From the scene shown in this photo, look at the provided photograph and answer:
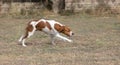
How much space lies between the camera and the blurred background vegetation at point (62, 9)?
22594mm

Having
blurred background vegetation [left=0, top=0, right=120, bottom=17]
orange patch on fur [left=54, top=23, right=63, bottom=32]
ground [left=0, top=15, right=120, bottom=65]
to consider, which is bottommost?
blurred background vegetation [left=0, top=0, right=120, bottom=17]

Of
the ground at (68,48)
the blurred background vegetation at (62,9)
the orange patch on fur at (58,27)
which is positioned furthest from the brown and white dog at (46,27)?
the blurred background vegetation at (62,9)

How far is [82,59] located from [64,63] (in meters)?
0.69

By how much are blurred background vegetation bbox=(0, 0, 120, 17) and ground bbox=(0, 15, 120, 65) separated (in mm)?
4941

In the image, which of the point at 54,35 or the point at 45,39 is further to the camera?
the point at 45,39

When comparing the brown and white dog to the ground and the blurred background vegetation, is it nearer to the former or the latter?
the ground

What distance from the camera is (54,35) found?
12.1 meters

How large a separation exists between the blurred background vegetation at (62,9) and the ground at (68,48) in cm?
494

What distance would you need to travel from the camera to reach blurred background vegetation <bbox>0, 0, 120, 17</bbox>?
74.1 ft

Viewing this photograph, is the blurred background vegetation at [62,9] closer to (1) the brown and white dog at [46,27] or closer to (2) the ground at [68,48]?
(2) the ground at [68,48]

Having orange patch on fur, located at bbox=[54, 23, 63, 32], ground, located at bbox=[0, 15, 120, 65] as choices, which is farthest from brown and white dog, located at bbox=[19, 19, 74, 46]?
ground, located at bbox=[0, 15, 120, 65]

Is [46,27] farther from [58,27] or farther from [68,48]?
[68,48]

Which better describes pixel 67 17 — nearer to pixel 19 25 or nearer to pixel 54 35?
pixel 19 25

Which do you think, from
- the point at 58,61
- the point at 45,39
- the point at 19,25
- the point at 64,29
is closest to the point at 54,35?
the point at 64,29
